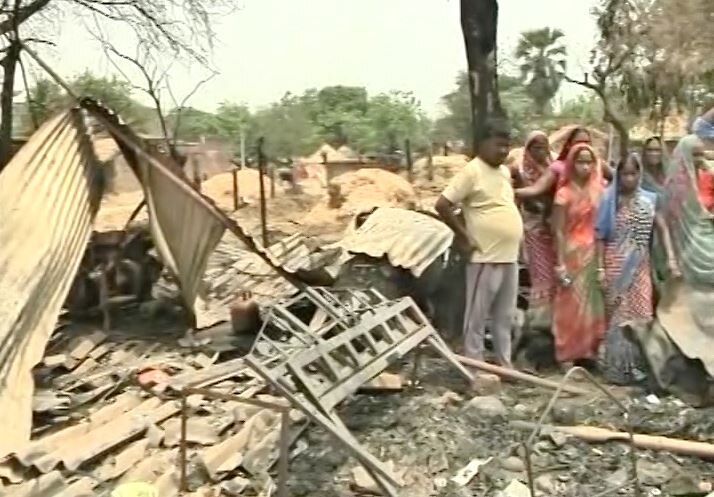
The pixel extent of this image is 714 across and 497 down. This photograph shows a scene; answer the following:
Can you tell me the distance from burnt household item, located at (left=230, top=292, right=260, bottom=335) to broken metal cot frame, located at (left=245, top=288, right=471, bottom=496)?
98 cm

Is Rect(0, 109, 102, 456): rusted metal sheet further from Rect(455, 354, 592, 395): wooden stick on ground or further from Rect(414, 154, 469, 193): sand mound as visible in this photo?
Rect(414, 154, 469, 193): sand mound

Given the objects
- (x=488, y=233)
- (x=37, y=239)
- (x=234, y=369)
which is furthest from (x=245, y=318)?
(x=488, y=233)

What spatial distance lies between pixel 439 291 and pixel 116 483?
10.9 ft

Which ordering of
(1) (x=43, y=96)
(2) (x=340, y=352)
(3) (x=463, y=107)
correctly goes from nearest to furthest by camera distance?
(2) (x=340, y=352) → (1) (x=43, y=96) → (3) (x=463, y=107)

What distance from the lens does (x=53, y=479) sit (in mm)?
4090

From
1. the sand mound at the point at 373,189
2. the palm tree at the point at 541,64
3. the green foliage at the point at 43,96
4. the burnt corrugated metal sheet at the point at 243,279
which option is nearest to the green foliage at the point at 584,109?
the palm tree at the point at 541,64

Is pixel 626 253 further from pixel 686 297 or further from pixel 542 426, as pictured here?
pixel 542 426

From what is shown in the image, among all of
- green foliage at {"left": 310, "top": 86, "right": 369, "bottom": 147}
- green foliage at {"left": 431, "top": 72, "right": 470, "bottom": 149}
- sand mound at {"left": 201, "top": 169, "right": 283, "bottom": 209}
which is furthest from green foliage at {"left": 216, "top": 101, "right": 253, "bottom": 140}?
sand mound at {"left": 201, "top": 169, "right": 283, "bottom": 209}

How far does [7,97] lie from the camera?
1450 centimetres

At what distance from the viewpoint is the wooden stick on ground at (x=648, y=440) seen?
15.7ft

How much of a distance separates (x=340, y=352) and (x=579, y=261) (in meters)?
2.32

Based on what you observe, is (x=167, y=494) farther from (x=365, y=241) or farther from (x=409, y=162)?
(x=409, y=162)

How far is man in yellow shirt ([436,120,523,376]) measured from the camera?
6148 millimetres

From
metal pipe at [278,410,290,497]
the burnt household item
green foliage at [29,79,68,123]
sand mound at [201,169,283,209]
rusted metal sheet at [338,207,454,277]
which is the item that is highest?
green foliage at [29,79,68,123]
